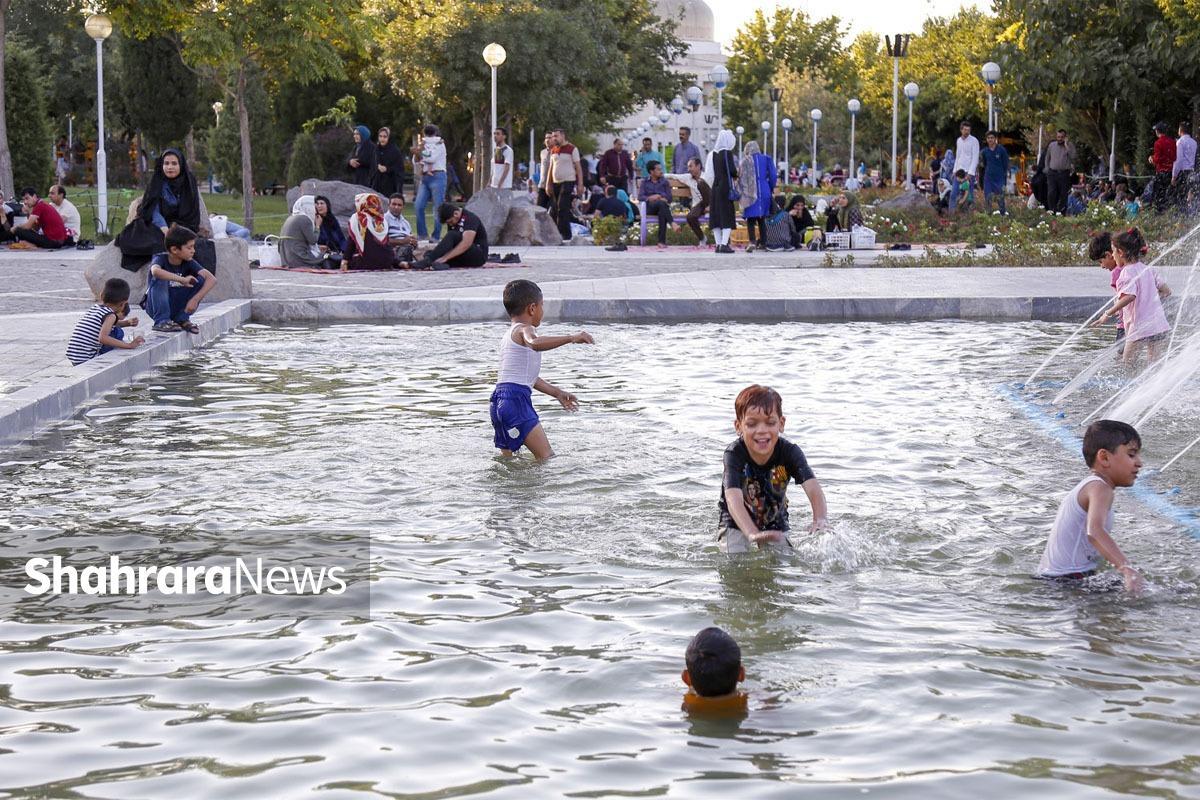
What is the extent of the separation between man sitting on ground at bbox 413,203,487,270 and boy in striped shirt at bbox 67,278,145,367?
8511mm

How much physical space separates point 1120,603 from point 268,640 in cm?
312

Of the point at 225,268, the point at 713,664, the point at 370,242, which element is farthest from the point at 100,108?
the point at 713,664

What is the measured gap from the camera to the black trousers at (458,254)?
66.2ft

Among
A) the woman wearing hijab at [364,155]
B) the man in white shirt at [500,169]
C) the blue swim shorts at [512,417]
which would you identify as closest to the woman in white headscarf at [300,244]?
the woman wearing hijab at [364,155]

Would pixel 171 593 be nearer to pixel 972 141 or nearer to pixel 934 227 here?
pixel 934 227

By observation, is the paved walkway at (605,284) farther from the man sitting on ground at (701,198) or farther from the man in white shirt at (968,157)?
the man in white shirt at (968,157)

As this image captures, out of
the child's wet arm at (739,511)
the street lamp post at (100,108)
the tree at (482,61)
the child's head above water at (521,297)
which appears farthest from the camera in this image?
the tree at (482,61)

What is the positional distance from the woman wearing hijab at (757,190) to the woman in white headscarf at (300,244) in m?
6.70

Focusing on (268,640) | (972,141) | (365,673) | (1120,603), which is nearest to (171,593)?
(268,640)

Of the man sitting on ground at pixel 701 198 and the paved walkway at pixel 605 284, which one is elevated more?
the man sitting on ground at pixel 701 198

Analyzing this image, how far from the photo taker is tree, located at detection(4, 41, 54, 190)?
35344 mm

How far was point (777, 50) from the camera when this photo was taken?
97.8 metres

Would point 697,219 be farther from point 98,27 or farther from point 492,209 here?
point 98,27

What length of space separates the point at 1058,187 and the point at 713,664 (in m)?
27.2
